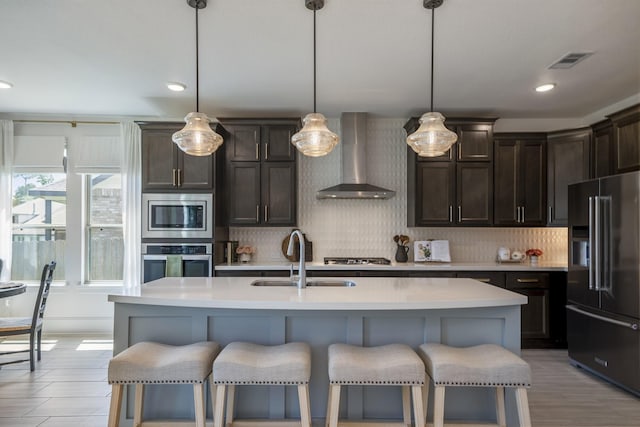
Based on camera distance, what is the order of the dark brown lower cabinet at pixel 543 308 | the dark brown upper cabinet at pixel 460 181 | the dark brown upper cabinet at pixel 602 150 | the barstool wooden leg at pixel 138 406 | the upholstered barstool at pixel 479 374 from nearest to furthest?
the upholstered barstool at pixel 479 374 → the barstool wooden leg at pixel 138 406 → the dark brown upper cabinet at pixel 602 150 → the dark brown lower cabinet at pixel 543 308 → the dark brown upper cabinet at pixel 460 181

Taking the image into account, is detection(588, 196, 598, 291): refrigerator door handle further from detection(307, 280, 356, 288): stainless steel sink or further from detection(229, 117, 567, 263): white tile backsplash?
detection(307, 280, 356, 288): stainless steel sink

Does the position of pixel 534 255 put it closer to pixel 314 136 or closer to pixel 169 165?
pixel 314 136

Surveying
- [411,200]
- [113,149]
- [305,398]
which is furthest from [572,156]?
[113,149]

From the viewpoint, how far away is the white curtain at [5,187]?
4353mm

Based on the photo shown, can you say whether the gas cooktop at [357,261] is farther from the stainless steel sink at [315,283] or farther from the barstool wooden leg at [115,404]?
the barstool wooden leg at [115,404]

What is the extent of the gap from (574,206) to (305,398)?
321 centimetres

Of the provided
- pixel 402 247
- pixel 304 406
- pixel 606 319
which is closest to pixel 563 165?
pixel 606 319

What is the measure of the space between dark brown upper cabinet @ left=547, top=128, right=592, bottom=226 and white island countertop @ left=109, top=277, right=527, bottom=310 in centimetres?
230

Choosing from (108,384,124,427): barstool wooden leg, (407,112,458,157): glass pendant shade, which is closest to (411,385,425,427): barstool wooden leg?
(407,112,458,157): glass pendant shade

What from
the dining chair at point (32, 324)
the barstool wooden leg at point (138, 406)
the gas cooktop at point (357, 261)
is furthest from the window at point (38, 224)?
the gas cooktop at point (357, 261)

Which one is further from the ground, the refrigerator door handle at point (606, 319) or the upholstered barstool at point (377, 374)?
the upholstered barstool at point (377, 374)

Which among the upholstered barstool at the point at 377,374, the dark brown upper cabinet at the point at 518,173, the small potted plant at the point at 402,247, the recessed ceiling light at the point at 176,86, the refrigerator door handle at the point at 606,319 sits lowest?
the refrigerator door handle at the point at 606,319

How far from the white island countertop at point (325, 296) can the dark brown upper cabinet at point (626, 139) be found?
88.0 inches

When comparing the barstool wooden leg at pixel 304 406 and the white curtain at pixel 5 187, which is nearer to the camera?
the barstool wooden leg at pixel 304 406
